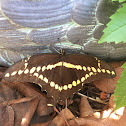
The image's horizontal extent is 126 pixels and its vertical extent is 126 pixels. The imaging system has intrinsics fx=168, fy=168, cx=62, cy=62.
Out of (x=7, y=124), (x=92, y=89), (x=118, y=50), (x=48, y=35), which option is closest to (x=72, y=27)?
(x=48, y=35)

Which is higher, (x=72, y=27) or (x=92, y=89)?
(x=72, y=27)

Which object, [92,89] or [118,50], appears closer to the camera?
[118,50]

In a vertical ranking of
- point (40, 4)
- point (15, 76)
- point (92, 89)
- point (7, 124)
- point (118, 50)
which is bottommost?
point (7, 124)

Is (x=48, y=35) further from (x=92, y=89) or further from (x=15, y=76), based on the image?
(x=92, y=89)

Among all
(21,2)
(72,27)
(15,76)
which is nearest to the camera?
Answer: (21,2)

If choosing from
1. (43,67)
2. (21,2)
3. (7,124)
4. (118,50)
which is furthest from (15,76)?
(118,50)

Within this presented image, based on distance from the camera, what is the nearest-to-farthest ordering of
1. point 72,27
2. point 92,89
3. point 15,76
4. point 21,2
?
point 21,2 → point 72,27 → point 15,76 → point 92,89
